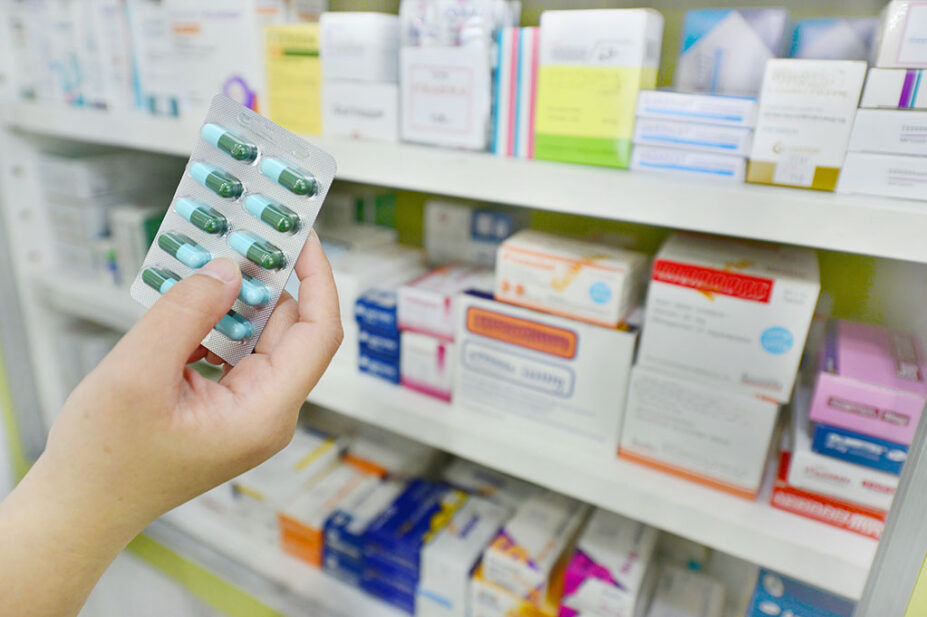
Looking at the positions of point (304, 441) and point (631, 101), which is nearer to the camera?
point (631, 101)

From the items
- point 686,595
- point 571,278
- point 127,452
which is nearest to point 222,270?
point 127,452

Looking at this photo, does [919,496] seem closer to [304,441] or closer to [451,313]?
[451,313]

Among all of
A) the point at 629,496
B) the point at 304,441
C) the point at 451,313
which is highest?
the point at 451,313

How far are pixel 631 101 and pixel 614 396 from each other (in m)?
0.34

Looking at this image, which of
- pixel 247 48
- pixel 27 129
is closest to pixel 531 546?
pixel 247 48

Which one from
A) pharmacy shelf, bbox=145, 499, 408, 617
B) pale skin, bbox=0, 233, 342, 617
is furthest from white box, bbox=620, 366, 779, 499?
→ pharmacy shelf, bbox=145, 499, 408, 617

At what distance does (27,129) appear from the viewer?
47.3 inches

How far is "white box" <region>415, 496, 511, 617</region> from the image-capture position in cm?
91

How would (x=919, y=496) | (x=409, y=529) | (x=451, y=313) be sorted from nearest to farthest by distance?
(x=919, y=496) → (x=451, y=313) → (x=409, y=529)

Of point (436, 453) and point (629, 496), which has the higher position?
point (629, 496)

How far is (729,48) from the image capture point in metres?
0.69

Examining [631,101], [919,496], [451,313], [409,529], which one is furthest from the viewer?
[409,529]

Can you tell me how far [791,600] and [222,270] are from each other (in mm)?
715

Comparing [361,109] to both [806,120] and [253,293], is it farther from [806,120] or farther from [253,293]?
[806,120]
